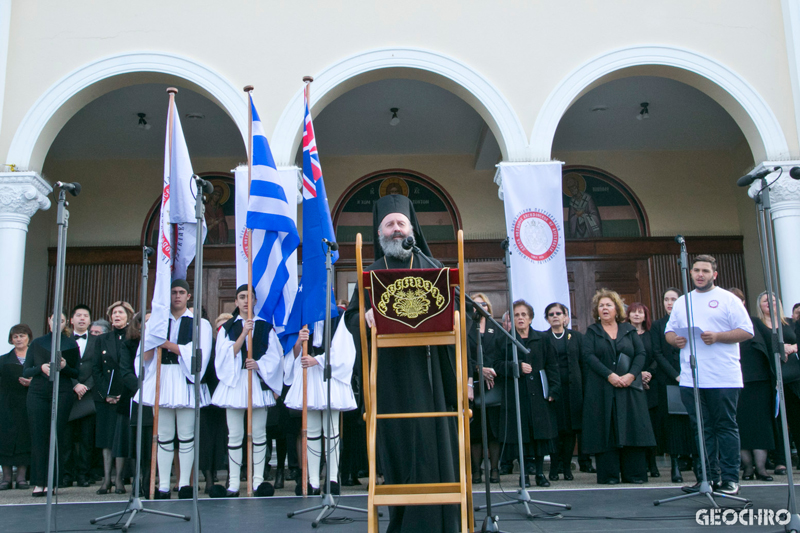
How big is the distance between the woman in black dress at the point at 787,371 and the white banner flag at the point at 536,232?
2.11 m

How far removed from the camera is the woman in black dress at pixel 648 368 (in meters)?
7.11

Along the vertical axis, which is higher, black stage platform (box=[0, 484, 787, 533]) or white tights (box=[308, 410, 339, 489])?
white tights (box=[308, 410, 339, 489])

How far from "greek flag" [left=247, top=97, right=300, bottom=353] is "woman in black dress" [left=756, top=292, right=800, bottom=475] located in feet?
14.5

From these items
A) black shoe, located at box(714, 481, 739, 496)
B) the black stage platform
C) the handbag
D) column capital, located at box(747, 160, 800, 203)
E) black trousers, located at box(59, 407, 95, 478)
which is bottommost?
the black stage platform

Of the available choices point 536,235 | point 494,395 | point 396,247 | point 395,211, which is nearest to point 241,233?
point 494,395

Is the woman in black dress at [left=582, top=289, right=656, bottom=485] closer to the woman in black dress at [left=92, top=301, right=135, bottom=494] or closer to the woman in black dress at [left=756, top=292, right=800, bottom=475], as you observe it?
the woman in black dress at [left=756, top=292, right=800, bottom=475]

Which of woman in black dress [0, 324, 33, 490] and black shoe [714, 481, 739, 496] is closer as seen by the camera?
black shoe [714, 481, 739, 496]

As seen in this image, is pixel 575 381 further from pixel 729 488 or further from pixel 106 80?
pixel 106 80

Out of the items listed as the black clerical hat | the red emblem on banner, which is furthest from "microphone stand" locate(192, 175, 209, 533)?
the red emblem on banner

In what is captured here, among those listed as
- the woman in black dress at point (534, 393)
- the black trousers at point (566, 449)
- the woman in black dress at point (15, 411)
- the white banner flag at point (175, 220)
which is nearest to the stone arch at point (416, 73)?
the white banner flag at point (175, 220)

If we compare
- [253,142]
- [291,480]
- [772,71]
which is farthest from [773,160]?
[291,480]

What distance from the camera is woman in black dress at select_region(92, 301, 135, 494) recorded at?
663cm

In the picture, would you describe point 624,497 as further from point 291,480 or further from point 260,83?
point 260,83

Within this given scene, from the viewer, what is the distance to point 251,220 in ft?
21.6
